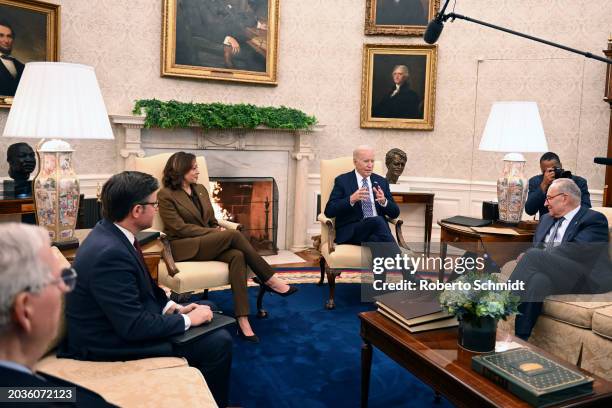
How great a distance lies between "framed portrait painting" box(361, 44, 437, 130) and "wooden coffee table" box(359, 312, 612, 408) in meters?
4.68

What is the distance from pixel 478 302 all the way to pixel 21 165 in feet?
14.0

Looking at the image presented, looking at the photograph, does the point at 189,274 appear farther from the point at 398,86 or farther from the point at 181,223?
the point at 398,86

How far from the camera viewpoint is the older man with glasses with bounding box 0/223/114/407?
1147 millimetres

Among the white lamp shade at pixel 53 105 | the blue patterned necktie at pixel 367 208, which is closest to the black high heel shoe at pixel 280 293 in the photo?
the blue patterned necktie at pixel 367 208

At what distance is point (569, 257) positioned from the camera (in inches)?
158

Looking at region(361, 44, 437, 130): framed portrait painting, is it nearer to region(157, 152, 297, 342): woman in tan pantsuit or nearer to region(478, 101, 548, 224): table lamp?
region(478, 101, 548, 224): table lamp

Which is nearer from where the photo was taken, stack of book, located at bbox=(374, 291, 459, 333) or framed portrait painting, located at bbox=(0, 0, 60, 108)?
stack of book, located at bbox=(374, 291, 459, 333)

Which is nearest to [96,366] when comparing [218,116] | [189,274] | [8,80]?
[189,274]

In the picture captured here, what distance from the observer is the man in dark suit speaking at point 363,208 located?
5203mm

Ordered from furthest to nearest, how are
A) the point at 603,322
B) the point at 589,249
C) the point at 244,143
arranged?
the point at 244,143 → the point at 589,249 → the point at 603,322

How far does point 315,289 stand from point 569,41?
457 centimetres

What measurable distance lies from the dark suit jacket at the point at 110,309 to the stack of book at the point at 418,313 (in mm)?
1169

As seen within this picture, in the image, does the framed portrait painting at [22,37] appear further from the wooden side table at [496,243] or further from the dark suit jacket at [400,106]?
the wooden side table at [496,243]

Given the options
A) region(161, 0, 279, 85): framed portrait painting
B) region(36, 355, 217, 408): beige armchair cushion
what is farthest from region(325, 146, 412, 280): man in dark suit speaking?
region(36, 355, 217, 408): beige armchair cushion
